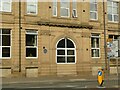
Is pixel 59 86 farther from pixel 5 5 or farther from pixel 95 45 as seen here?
pixel 95 45

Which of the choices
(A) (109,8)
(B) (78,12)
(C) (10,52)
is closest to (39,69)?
(C) (10,52)

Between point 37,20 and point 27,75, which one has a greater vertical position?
point 37,20

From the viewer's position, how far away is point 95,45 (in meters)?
35.0

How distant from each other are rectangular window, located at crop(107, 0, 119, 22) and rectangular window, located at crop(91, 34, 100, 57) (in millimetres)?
3242

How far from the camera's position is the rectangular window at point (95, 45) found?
114ft

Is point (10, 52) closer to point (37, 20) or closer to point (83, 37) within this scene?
point (37, 20)

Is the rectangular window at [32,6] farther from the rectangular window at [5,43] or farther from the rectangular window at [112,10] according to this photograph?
the rectangular window at [112,10]

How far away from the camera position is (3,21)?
1153 inches

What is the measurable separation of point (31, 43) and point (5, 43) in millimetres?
2802

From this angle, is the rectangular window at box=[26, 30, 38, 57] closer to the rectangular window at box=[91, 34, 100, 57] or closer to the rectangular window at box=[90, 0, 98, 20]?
the rectangular window at box=[91, 34, 100, 57]

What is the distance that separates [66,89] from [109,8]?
2035cm

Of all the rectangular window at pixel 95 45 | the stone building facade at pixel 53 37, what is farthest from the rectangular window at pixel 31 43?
the rectangular window at pixel 95 45

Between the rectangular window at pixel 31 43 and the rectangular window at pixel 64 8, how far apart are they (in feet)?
13.5

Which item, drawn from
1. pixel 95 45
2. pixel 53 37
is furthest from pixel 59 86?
pixel 95 45
